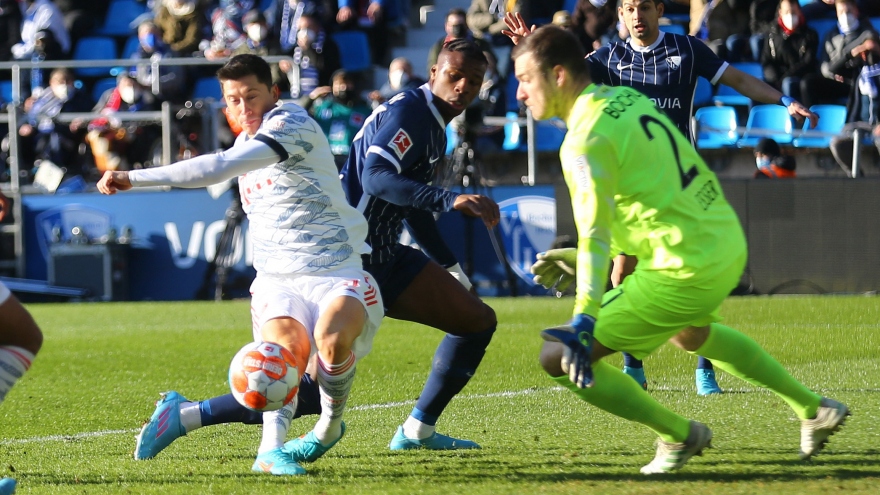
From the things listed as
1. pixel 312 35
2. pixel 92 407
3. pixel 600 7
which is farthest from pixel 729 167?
pixel 92 407

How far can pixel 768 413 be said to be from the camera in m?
6.21

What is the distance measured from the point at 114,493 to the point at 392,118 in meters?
1.94

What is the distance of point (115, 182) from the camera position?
179 inches

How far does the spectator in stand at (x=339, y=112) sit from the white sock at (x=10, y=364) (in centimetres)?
1076

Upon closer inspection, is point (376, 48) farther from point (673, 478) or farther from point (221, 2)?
point (673, 478)

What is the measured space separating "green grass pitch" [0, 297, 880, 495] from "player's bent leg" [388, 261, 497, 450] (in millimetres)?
126

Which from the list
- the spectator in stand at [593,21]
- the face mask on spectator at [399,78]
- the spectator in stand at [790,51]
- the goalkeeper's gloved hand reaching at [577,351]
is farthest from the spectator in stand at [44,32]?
the goalkeeper's gloved hand reaching at [577,351]

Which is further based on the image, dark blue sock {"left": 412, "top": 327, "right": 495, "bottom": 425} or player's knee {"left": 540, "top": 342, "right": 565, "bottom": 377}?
dark blue sock {"left": 412, "top": 327, "right": 495, "bottom": 425}

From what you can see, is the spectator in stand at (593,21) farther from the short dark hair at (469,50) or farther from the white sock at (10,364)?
the white sock at (10,364)

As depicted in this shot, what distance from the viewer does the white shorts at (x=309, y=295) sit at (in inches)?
193

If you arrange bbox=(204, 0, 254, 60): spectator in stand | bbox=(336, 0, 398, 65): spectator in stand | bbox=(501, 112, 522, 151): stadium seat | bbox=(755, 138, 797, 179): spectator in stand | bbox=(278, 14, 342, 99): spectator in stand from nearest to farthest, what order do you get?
bbox=(755, 138, 797, 179): spectator in stand → bbox=(501, 112, 522, 151): stadium seat → bbox=(278, 14, 342, 99): spectator in stand → bbox=(204, 0, 254, 60): spectator in stand → bbox=(336, 0, 398, 65): spectator in stand

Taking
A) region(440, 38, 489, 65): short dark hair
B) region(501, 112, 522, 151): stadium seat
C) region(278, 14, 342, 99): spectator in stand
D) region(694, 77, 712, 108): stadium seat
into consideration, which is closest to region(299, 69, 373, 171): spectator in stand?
region(278, 14, 342, 99): spectator in stand

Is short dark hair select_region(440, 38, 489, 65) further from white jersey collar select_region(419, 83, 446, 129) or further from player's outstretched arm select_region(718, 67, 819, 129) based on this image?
player's outstretched arm select_region(718, 67, 819, 129)

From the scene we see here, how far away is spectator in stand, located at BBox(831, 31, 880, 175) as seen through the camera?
14398 millimetres
